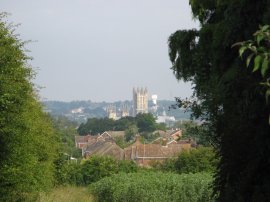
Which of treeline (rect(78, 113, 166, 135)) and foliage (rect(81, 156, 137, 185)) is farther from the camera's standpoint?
treeline (rect(78, 113, 166, 135))

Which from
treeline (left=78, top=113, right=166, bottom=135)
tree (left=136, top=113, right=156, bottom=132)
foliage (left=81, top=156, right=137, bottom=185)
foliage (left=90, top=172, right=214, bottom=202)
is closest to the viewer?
foliage (left=90, top=172, right=214, bottom=202)

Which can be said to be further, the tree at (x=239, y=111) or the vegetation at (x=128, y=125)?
the vegetation at (x=128, y=125)

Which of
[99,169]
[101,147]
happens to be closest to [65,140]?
[99,169]

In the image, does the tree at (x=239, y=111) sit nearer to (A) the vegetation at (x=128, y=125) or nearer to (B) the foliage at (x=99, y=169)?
(B) the foliage at (x=99, y=169)

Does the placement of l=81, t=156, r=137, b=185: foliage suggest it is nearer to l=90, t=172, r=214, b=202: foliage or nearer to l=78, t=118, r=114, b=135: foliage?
l=90, t=172, r=214, b=202: foliage

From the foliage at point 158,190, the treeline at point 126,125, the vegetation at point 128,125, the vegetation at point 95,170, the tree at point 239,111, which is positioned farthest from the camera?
the treeline at point 126,125

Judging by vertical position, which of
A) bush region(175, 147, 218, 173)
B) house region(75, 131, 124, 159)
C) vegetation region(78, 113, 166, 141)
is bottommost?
house region(75, 131, 124, 159)

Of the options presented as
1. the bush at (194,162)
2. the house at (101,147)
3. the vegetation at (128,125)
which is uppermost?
the vegetation at (128,125)

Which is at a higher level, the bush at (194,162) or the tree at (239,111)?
the tree at (239,111)

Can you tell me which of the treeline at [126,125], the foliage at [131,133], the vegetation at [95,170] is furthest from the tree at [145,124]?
the vegetation at [95,170]

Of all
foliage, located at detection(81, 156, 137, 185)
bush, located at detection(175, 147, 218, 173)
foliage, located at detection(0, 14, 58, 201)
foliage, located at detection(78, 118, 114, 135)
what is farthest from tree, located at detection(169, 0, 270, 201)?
foliage, located at detection(78, 118, 114, 135)

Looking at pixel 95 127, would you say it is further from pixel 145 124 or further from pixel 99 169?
pixel 99 169

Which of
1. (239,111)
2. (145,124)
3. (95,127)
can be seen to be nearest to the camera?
(239,111)

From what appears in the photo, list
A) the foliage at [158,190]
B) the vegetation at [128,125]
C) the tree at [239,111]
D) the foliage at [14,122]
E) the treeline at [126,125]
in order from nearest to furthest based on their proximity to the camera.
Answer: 1. the tree at [239,111]
2. the foliage at [14,122]
3. the foliage at [158,190]
4. the vegetation at [128,125]
5. the treeline at [126,125]
